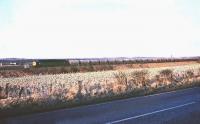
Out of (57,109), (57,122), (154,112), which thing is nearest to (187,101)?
(154,112)

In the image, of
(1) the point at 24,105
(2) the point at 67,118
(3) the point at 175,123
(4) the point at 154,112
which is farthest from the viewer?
(1) the point at 24,105

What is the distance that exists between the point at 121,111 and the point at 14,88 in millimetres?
10651

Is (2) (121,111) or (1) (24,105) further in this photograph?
(1) (24,105)

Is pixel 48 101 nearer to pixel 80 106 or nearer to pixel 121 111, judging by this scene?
pixel 80 106

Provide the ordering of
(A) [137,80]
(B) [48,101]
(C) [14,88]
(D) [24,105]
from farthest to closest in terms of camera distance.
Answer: (A) [137,80], (C) [14,88], (B) [48,101], (D) [24,105]

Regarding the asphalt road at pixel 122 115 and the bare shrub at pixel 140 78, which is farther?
the bare shrub at pixel 140 78

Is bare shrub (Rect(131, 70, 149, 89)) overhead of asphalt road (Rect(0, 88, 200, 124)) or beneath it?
overhead

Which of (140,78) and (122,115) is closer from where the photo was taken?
(122,115)

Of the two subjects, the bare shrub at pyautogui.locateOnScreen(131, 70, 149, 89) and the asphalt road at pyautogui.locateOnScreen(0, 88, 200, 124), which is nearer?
the asphalt road at pyautogui.locateOnScreen(0, 88, 200, 124)

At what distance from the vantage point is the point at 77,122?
12.0 metres

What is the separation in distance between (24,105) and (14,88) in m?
5.60

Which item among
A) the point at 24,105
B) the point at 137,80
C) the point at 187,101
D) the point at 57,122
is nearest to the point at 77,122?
the point at 57,122

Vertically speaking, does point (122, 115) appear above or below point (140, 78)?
below

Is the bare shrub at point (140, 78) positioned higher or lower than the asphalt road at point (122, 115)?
higher
